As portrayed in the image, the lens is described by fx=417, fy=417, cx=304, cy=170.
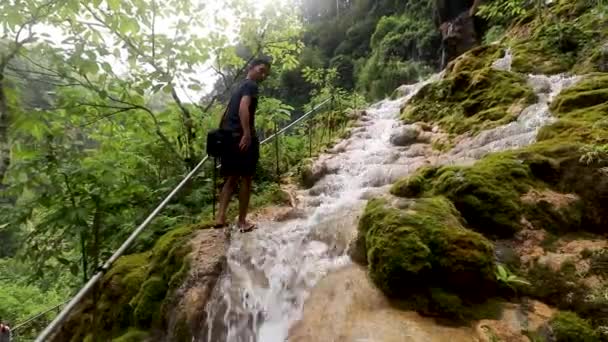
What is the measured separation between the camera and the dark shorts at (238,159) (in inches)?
167

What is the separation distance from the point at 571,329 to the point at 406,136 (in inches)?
228

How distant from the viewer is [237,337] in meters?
3.26

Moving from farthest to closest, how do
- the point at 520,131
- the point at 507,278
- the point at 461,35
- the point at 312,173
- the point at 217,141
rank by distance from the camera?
1. the point at 461,35
2. the point at 312,173
3. the point at 520,131
4. the point at 217,141
5. the point at 507,278

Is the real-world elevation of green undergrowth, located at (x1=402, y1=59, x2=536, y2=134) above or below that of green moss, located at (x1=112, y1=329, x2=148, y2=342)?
above

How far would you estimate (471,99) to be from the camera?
25.7 feet

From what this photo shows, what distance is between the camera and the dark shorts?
425 cm

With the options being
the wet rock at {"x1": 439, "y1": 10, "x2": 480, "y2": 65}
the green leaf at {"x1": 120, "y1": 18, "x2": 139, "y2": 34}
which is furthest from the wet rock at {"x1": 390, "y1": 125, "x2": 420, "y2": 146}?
the wet rock at {"x1": 439, "y1": 10, "x2": 480, "y2": 65}

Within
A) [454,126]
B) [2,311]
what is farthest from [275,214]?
[2,311]

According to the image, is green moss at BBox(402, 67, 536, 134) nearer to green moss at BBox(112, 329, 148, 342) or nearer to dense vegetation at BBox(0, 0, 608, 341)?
dense vegetation at BBox(0, 0, 608, 341)

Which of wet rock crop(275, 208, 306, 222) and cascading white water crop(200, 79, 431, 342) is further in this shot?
wet rock crop(275, 208, 306, 222)

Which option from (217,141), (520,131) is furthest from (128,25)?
(520,131)

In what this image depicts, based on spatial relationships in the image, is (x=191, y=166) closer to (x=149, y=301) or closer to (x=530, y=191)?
(x=149, y=301)

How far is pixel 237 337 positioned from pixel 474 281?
5.98ft

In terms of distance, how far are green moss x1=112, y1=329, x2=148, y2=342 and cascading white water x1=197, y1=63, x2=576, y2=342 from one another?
2.09 ft
